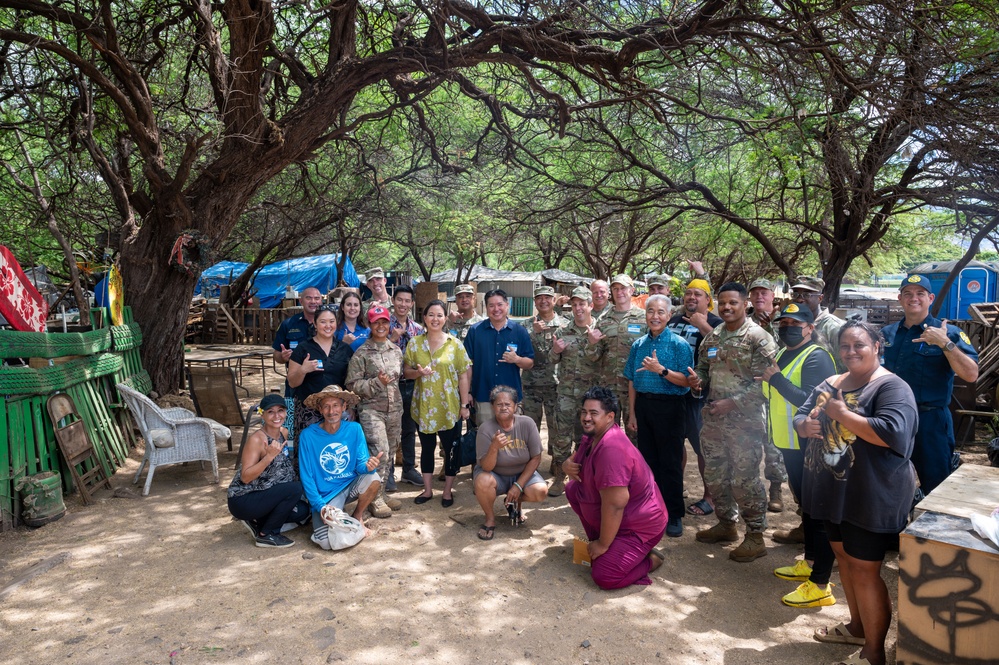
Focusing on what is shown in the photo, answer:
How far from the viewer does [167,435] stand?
575 cm

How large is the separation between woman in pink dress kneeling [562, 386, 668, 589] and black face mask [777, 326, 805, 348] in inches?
46.1

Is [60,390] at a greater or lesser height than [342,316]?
lesser

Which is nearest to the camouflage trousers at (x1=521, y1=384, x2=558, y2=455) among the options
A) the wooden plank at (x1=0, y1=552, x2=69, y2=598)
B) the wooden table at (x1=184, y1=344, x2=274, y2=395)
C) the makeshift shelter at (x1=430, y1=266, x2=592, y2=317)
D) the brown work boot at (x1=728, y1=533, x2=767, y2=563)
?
the brown work boot at (x1=728, y1=533, x2=767, y2=563)

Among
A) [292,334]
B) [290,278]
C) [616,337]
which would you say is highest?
[290,278]

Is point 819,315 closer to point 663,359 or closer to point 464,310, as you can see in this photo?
point 663,359

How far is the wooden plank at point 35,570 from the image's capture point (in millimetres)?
3861

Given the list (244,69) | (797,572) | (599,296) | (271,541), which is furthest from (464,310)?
(797,572)

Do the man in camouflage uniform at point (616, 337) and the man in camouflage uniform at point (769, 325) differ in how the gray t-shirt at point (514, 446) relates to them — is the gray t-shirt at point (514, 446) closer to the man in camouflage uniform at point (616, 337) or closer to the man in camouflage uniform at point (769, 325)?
the man in camouflage uniform at point (616, 337)

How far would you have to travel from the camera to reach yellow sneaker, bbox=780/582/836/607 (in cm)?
374

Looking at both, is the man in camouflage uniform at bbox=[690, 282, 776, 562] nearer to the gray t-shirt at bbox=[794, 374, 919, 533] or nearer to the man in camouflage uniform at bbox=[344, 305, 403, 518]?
the gray t-shirt at bbox=[794, 374, 919, 533]

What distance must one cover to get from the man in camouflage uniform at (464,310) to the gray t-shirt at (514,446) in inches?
58.8

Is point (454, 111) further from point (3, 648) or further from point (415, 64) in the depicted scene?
point (3, 648)

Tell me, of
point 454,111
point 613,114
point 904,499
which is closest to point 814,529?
point 904,499

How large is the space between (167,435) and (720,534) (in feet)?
15.2
